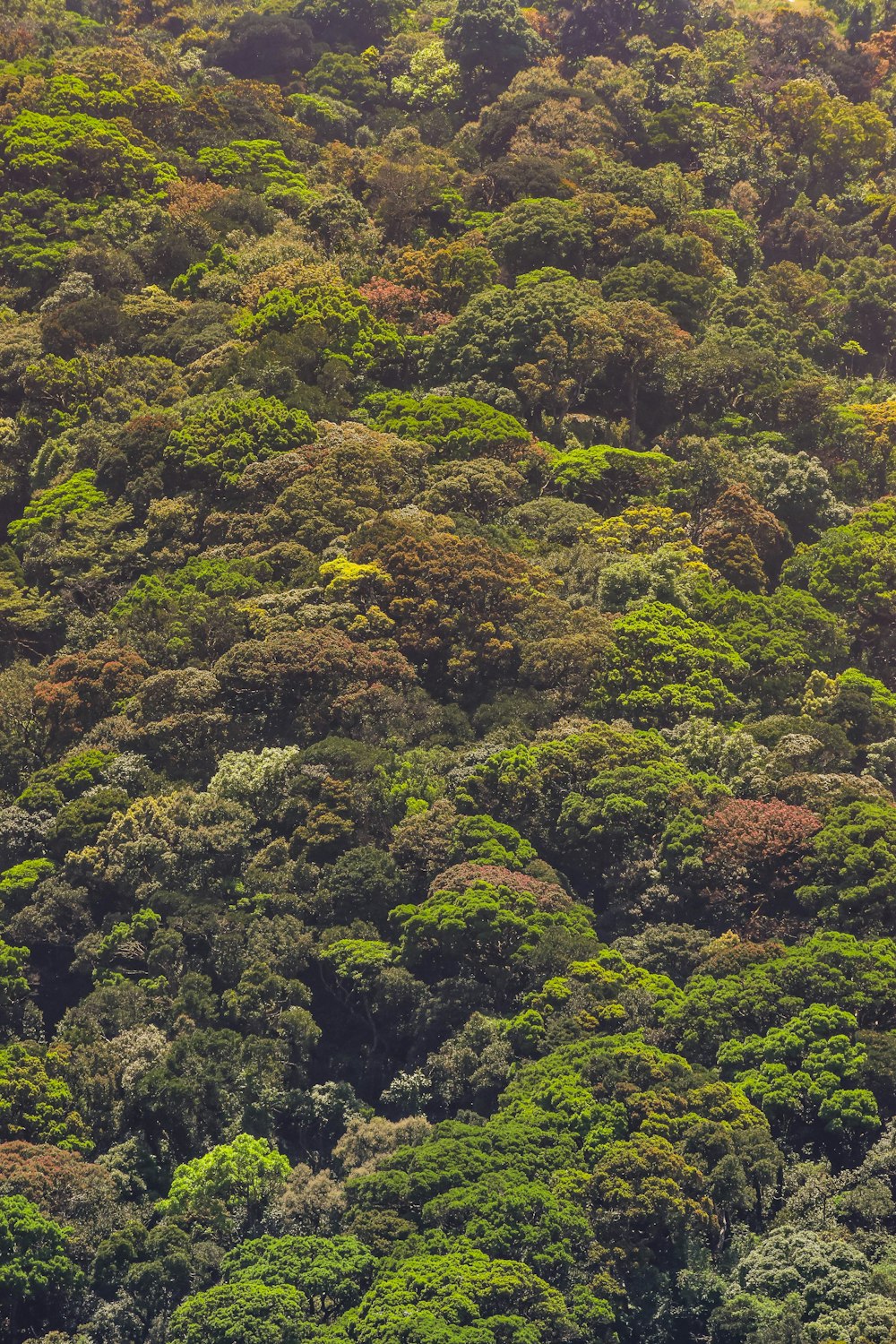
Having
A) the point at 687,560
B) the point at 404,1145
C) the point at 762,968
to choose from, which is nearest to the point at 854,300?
the point at 687,560

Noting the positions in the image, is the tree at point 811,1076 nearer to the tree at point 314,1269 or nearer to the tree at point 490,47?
the tree at point 314,1269

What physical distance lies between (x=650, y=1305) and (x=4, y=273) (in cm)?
5782

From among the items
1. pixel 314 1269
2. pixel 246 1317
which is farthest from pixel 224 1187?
pixel 246 1317

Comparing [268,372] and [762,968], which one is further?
[268,372]

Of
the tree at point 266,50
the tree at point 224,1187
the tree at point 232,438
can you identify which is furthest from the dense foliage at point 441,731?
the tree at point 266,50

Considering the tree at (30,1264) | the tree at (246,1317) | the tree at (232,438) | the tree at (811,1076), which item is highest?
the tree at (232,438)

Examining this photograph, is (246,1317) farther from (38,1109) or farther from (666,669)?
(666,669)

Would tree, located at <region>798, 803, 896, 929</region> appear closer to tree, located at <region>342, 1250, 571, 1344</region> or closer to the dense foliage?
the dense foliage

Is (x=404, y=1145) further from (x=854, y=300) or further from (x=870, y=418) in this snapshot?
(x=854, y=300)

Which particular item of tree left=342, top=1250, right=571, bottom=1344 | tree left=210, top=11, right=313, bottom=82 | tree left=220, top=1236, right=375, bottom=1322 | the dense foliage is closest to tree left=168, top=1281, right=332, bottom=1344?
the dense foliage

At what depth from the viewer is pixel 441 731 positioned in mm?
66938

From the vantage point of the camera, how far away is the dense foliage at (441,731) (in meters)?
51.9

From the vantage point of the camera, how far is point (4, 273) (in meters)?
93.4

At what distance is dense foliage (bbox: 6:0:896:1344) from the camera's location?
51.9 metres
